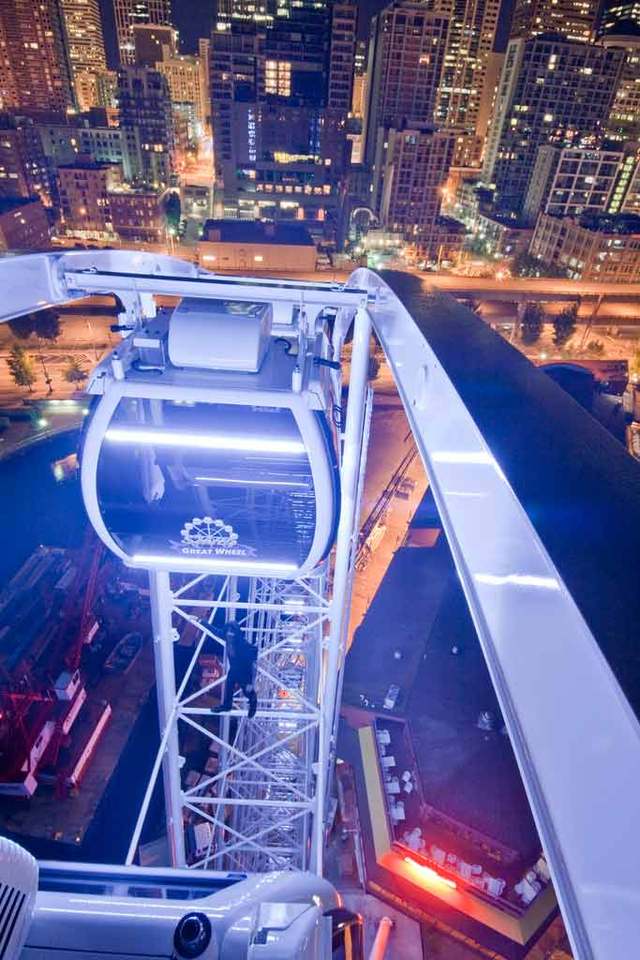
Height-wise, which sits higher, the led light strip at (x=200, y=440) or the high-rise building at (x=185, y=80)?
the high-rise building at (x=185, y=80)

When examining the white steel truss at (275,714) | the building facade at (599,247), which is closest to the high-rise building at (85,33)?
the building facade at (599,247)

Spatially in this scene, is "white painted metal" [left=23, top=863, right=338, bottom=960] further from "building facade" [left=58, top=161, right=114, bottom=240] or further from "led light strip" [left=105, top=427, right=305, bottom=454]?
"building facade" [left=58, top=161, right=114, bottom=240]

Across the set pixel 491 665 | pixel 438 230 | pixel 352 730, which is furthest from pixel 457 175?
pixel 491 665

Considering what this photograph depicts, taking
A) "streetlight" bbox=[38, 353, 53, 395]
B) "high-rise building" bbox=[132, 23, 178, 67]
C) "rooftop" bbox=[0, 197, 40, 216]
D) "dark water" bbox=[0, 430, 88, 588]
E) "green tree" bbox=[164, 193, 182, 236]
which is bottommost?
"dark water" bbox=[0, 430, 88, 588]

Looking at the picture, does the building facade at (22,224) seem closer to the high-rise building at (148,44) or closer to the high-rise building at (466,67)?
the high-rise building at (148,44)

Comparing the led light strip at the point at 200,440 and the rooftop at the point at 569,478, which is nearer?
the rooftop at the point at 569,478

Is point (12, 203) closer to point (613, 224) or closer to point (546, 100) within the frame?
point (613, 224)

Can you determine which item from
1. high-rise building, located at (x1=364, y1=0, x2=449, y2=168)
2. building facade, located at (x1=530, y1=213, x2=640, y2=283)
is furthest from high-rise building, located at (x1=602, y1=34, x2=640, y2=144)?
building facade, located at (x1=530, y1=213, x2=640, y2=283)
